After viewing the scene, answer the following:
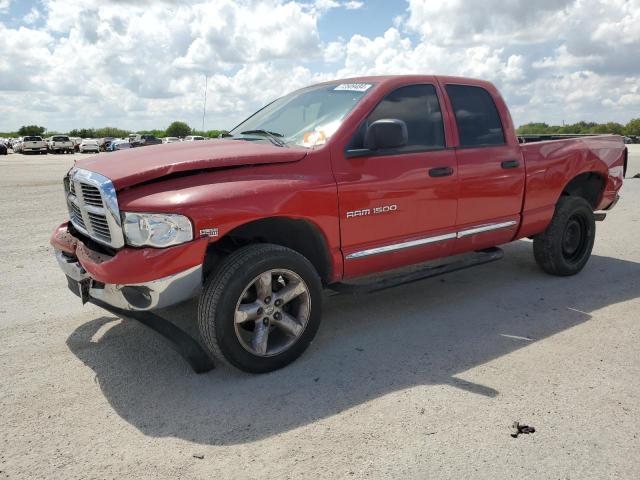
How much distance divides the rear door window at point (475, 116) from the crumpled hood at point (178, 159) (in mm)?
1633

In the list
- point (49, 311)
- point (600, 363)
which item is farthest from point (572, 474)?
point (49, 311)

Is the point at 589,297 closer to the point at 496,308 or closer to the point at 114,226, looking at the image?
the point at 496,308

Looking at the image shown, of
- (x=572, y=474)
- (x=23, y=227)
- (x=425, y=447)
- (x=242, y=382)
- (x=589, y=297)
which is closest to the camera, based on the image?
(x=572, y=474)

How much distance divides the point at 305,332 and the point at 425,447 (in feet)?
4.10

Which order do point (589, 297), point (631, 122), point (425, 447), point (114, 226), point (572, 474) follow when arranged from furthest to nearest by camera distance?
point (631, 122) → point (589, 297) → point (114, 226) → point (425, 447) → point (572, 474)

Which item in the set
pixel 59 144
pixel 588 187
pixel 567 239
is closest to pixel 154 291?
pixel 567 239

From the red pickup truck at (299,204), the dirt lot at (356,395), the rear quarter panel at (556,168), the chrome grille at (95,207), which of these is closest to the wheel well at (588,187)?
the rear quarter panel at (556,168)

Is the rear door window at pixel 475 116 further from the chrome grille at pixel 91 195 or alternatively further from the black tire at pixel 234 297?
the chrome grille at pixel 91 195

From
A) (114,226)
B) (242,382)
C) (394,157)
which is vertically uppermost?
(394,157)

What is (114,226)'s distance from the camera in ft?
10.6

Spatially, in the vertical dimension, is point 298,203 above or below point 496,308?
above

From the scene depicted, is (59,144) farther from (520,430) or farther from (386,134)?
(520,430)

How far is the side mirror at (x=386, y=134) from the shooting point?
383 cm

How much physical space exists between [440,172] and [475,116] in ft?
2.67
